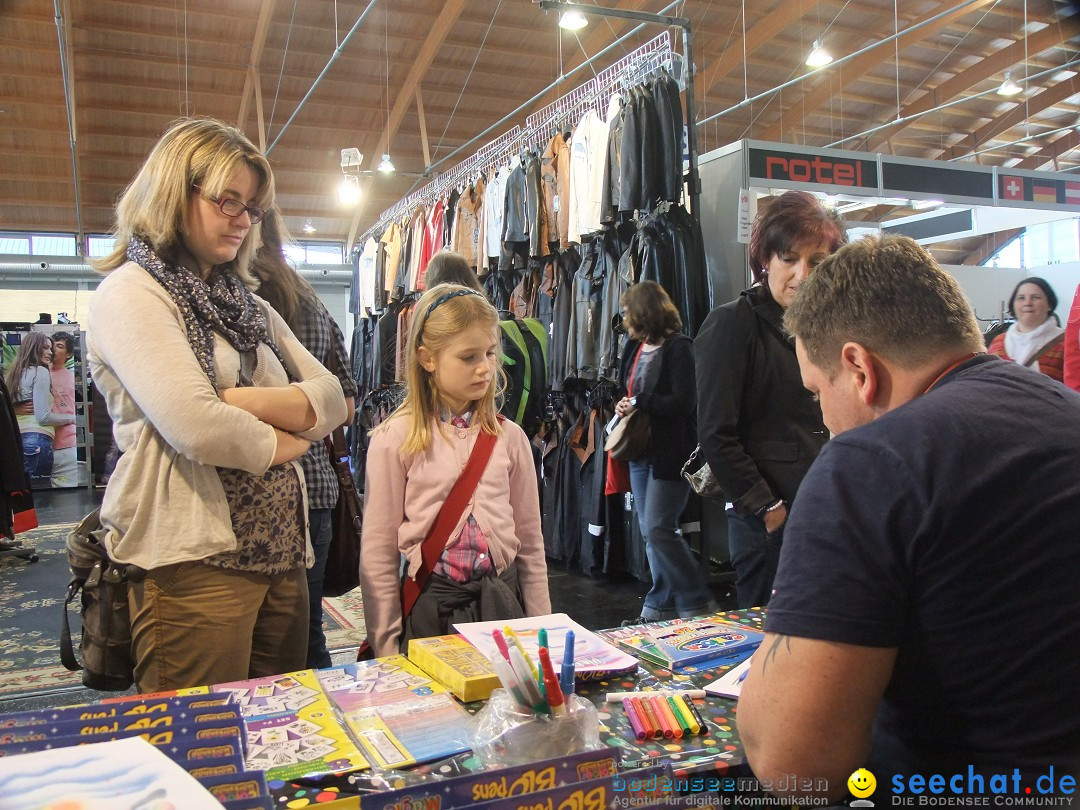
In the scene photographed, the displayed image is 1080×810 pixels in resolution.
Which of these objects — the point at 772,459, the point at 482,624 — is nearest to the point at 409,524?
the point at 482,624

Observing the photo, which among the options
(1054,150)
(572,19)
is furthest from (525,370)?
(1054,150)

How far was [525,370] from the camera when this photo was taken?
4473 mm

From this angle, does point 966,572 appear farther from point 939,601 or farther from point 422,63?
point 422,63

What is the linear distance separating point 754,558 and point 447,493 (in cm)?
102

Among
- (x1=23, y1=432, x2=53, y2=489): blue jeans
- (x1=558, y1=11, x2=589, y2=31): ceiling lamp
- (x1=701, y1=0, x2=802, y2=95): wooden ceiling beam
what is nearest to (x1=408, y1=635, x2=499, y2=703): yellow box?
(x1=558, y1=11, x2=589, y2=31): ceiling lamp

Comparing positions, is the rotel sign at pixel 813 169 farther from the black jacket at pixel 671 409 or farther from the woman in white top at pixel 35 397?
the woman in white top at pixel 35 397

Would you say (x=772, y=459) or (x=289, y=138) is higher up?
(x=289, y=138)

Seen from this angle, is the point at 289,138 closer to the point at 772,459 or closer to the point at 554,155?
the point at 554,155

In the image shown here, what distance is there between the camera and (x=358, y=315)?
9305mm

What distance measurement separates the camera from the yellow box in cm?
120

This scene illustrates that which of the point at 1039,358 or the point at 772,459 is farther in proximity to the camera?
the point at 1039,358

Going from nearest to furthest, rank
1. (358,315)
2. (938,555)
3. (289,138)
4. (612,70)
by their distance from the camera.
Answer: (938,555) < (612,70) < (358,315) < (289,138)

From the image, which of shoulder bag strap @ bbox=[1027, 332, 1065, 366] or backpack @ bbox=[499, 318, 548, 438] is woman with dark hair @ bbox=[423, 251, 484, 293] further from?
shoulder bag strap @ bbox=[1027, 332, 1065, 366]

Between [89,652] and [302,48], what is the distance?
12.3 meters
